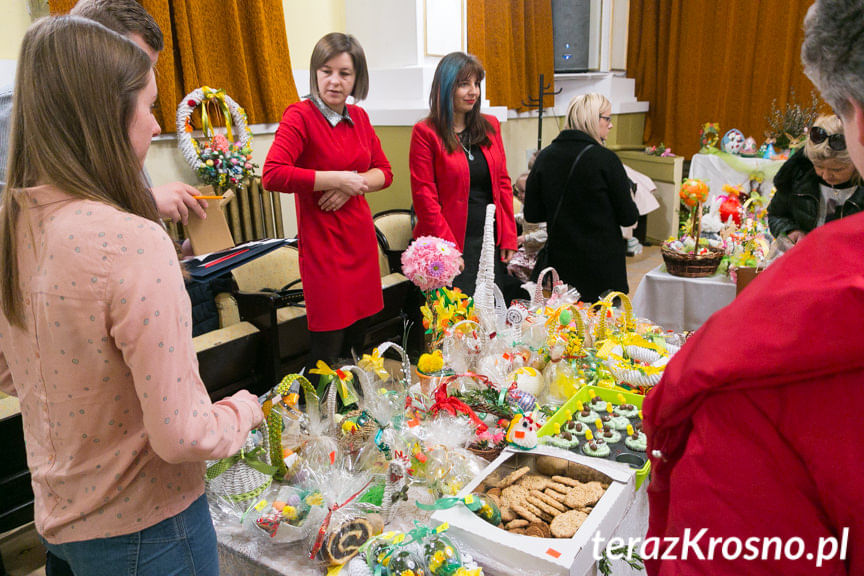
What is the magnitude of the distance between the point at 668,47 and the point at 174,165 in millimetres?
6268

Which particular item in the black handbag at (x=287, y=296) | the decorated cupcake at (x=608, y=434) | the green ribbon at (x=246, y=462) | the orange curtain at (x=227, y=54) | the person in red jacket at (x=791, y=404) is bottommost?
the black handbag at (x=287, y=296)

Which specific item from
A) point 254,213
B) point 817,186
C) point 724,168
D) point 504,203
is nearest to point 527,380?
point 504,203

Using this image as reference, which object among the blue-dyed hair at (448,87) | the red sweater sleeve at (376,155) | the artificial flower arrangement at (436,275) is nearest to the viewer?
the artificial flower arrangement at (436,275)

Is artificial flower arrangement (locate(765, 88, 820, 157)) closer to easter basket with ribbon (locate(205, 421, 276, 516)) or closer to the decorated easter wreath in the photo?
the decorated easter wreath

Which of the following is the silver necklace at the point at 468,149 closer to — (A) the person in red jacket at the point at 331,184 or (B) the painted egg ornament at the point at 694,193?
(A) the person in red jacket at the point at 331,184

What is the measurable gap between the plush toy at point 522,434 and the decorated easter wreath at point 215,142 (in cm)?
268

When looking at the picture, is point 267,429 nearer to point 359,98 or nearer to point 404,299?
point 359,98

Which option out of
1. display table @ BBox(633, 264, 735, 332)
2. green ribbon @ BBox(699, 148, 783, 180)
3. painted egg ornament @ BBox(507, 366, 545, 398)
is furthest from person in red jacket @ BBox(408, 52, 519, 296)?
green ribbon @ BBox(699, 148, 783, 180)

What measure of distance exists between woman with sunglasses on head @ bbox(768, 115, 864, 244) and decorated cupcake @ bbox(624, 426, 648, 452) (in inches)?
51.0

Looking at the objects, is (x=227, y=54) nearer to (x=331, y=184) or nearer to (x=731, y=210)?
(x=331, y=184)

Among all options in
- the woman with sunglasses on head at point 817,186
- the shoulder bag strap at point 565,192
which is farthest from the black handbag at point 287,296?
the woman with sunglasses on head at point 817,186

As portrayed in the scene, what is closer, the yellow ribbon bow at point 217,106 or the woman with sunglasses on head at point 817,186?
the woman with sunglasses on head at point 817,186

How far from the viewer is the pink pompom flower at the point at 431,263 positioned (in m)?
1.93

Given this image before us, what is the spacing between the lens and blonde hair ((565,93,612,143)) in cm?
275
